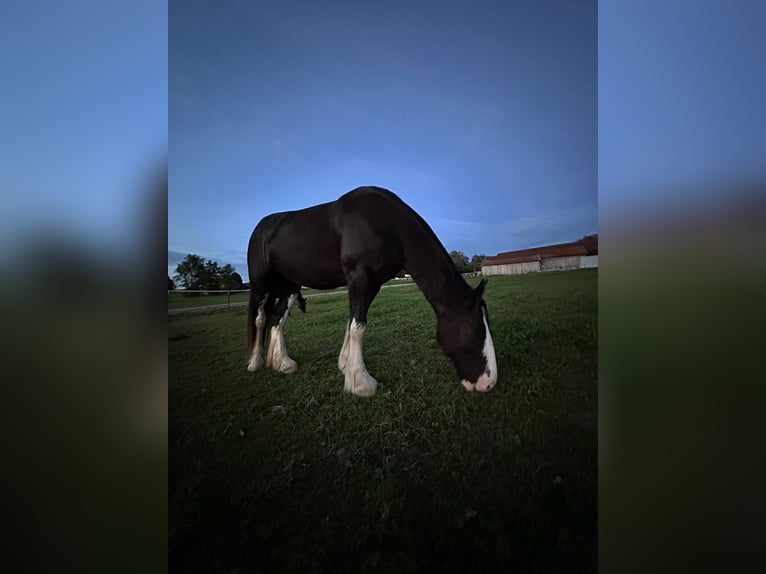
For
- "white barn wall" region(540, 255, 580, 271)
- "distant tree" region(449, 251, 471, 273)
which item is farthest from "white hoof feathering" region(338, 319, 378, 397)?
"white barn wall" region(540, 255, 580, 271)

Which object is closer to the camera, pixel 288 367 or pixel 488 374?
pixel 488 374

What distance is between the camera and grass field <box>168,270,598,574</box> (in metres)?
0.86

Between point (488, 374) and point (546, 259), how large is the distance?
54 cm

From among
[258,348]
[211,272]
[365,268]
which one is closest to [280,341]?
[258,348]

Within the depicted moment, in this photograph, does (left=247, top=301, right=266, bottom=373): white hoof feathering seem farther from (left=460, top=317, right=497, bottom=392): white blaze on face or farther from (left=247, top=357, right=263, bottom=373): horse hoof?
(left=460, top=317, right=497, bottom=392): white blaze on face

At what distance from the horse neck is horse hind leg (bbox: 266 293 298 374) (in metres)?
0.65

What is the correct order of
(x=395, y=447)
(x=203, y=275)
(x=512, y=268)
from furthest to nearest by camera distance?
(x=512, y=268) < (x=203, y=275) < (x=395, y=447)

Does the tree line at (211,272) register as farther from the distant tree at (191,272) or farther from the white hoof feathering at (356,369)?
the white hoof feathering at (356,369)

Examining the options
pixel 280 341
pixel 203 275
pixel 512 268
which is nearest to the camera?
pixel 203 275

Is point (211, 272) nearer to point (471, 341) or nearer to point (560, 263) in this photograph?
point (471, 341)

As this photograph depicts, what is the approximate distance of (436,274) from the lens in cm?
131
